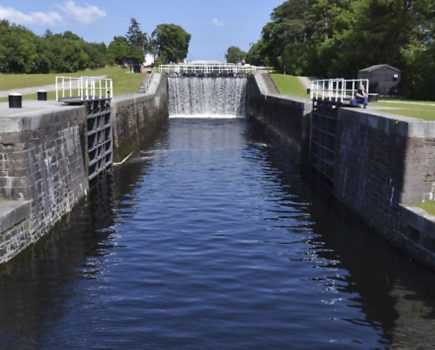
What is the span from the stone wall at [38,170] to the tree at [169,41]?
15481cm

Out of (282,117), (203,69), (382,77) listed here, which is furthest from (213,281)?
(203,69)

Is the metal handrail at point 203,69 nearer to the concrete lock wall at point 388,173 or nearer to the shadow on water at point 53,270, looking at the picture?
the concrete lock wall at point 388,173

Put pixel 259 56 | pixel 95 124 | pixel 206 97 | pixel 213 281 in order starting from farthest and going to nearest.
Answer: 1. pixel 259 56
2. pixel 206 97
3. pixel 95 124
4. pixel 213 281

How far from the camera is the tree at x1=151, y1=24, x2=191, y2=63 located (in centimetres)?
17088

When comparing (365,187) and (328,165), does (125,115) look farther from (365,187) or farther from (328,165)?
(365,187)

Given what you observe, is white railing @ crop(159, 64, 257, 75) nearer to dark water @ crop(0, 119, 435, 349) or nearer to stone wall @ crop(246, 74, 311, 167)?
stone wall @ crop(246, 74, 311, 167)

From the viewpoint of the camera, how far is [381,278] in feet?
39.1

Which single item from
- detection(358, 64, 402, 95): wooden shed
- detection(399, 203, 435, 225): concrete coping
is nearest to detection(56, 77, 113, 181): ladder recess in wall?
detection(399, 203, 435, 225): concrete coping

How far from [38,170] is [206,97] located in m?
41.5

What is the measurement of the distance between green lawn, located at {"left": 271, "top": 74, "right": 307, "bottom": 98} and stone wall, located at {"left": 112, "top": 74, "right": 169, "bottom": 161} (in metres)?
10.4

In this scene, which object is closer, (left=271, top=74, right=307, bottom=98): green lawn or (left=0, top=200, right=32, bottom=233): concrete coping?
(left=0, top=200, right=32, bottom=233): concrete coping

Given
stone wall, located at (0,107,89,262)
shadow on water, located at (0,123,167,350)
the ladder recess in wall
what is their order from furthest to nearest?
the ladder recess in wall, stone wall, located at (0,107,89,262), shadow on water, located at (0,123,167,350)

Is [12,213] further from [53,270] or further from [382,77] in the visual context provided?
[382,77]

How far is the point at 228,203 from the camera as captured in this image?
18.9 metres
